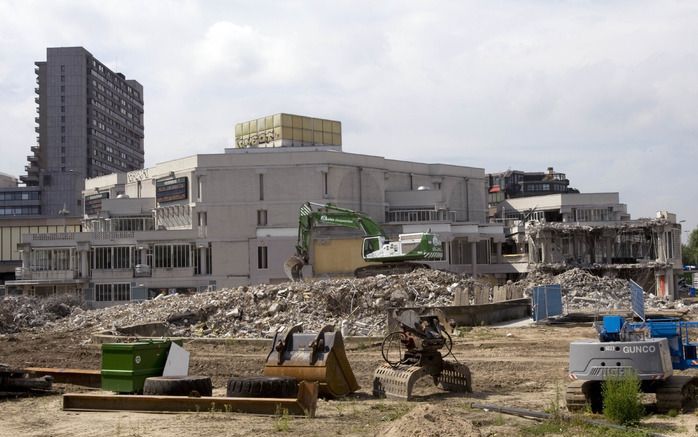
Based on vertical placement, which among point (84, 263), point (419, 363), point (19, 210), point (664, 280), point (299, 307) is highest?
point (19, 210)

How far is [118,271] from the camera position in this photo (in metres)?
69.7

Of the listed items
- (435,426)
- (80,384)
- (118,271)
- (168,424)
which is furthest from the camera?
(118,271)

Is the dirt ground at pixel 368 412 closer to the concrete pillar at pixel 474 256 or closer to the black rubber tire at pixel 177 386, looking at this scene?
the black rubber tire at pixel 177 386

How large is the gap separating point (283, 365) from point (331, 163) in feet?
182

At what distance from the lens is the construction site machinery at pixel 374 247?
49094 mm

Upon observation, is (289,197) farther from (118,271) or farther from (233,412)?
(233,412)

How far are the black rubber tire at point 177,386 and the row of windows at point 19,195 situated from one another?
121313 millimetres

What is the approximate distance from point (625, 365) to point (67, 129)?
432ft

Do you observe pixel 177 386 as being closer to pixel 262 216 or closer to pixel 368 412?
pixel 368 412

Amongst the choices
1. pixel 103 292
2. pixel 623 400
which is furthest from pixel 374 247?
pixel 623 400

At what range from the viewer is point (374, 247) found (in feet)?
171

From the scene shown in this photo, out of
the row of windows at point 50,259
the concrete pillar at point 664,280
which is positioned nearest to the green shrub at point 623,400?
the concrete pillar at point 664,280

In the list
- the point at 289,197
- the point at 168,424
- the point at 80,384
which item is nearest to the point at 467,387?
the point at 168,424

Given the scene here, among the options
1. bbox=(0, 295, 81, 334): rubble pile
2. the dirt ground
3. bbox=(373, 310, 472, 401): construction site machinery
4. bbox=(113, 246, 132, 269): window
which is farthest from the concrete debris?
bbox=(113, 246, 132, 269): window
